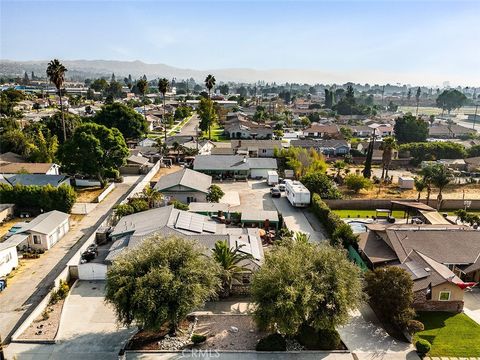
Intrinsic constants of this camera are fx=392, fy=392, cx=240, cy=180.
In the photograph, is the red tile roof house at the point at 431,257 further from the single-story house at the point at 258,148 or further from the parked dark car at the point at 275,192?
the single-story house at the point at 258,148

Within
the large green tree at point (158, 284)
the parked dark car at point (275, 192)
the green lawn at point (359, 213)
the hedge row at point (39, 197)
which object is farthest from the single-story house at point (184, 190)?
the large green tree at point (158, 284)

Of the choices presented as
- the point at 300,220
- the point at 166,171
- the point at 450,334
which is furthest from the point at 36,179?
the point at 450,334

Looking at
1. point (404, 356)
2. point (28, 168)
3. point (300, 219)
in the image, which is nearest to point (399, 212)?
point (300, 219)

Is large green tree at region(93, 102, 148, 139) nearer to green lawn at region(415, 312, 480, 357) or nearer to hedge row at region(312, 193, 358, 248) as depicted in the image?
hedge row at region(312, 193, 358, 248)

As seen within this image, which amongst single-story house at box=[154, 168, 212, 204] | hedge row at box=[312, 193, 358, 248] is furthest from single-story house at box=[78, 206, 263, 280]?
single-story house at box=[154, 168, 212, 204]

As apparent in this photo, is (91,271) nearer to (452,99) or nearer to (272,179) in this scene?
(272,179)
